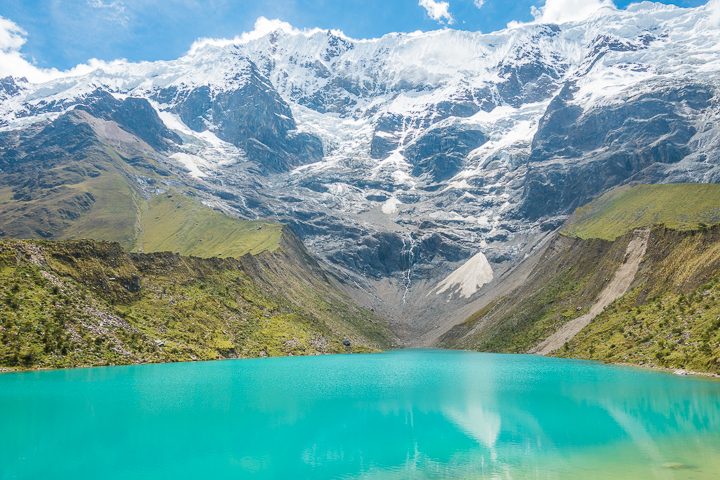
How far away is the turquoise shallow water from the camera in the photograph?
40.5 m

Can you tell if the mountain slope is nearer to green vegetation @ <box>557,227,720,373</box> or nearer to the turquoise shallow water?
green vegetation @ <box>557,227,720,373</box>

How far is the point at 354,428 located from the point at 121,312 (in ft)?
321

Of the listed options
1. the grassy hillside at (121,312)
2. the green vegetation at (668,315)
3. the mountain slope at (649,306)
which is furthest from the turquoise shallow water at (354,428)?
the mountain slope at (649,306)

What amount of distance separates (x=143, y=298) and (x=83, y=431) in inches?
4229

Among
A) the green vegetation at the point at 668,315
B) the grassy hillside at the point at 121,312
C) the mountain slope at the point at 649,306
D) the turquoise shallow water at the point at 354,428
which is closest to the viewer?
the turquoise shallow water at the point at 354,428

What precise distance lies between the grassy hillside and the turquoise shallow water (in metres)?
17.1

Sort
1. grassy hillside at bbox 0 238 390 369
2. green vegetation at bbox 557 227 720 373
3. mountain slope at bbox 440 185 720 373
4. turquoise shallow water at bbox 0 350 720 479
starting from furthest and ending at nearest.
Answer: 1. grassy hillside at bbox 0 238 390 369
2. mountain slope at bbox 440 185 720 373
3. green vegetation at bbox 557 227 720 373
4. turquoise shallow water at bbox 0 350 720 479

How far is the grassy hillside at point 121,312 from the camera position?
106 m

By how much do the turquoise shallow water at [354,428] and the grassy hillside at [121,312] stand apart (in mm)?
17115

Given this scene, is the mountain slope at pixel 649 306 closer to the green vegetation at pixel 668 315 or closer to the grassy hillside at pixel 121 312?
the green vegetation at pixel 668 315

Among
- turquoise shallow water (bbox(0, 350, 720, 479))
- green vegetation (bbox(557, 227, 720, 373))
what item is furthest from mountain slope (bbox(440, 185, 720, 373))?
turquoise shallow water (bbox(0, 350, 720, 479))

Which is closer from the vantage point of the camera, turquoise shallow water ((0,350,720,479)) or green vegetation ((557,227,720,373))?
turquoise shallow water ((0,350,720,479))

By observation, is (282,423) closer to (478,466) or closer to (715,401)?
(478,466)

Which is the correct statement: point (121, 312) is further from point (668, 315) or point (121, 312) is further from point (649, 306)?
point (649, 306)
